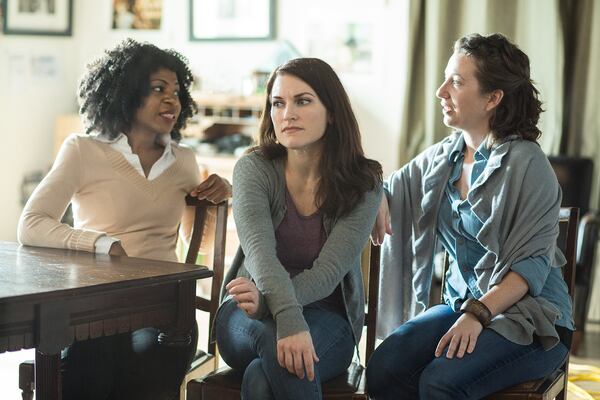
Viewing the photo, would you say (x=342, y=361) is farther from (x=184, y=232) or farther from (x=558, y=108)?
(x=558, y=108)

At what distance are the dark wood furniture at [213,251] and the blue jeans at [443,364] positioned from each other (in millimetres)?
442

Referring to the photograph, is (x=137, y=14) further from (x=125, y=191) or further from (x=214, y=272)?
(x=214, y=272)

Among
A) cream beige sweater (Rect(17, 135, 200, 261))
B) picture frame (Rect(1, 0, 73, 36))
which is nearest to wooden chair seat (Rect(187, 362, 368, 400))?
cream beige sweater (Rect(17, 135, 200, 261))

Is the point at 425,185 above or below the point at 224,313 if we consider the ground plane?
above

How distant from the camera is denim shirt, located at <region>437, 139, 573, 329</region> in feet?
6.97

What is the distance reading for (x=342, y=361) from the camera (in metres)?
2.12

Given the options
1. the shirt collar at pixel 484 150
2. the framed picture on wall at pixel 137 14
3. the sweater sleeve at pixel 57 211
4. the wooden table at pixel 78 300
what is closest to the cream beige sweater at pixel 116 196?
the sweater sleeve at pixel 57 211

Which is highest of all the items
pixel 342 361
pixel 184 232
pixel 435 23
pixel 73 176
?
pixel 435 23

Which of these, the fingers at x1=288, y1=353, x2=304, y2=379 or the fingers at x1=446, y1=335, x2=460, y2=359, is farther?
the fingers at x1=446, y1=335, x2=460, y2=359

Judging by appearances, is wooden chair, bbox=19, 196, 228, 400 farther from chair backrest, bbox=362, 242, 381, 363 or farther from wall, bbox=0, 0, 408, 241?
wall, bbox=0, 0, 408, 241

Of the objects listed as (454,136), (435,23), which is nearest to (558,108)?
(435,23)

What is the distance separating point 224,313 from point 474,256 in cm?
59

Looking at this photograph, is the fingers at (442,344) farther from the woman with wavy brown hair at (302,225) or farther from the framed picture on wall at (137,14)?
the framed picture on wall at (137,14)

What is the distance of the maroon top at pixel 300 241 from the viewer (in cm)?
220
